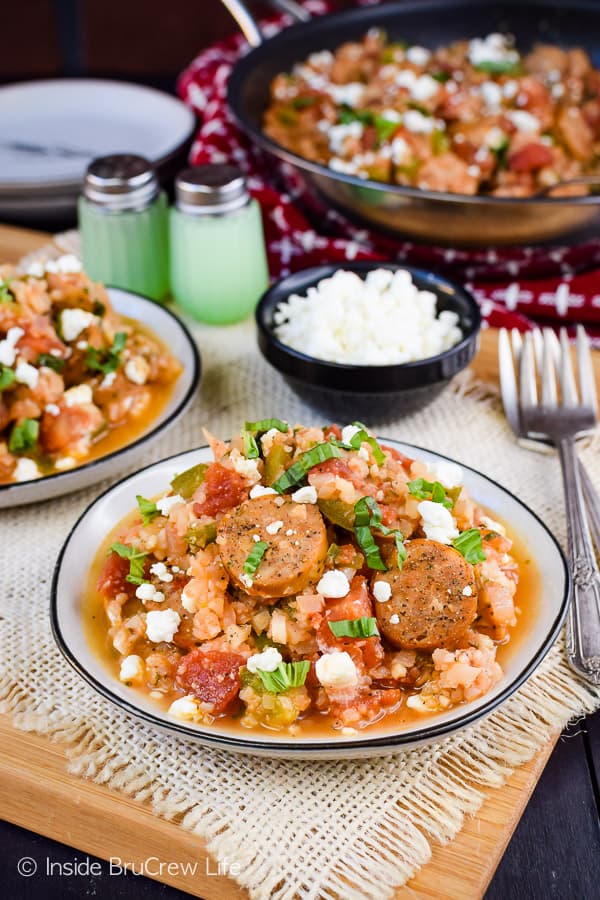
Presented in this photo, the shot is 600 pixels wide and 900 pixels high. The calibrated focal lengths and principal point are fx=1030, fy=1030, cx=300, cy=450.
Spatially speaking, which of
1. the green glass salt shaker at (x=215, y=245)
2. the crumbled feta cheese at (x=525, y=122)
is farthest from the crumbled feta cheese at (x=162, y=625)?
the crumbled feta cheese at (x=525, y=122)

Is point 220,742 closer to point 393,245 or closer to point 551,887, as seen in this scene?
point 551,887

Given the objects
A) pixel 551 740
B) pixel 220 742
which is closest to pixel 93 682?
pixel 220 742

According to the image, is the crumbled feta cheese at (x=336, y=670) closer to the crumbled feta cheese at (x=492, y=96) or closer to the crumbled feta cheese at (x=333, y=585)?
the crumbled feta cheese at (x=333, y=585)

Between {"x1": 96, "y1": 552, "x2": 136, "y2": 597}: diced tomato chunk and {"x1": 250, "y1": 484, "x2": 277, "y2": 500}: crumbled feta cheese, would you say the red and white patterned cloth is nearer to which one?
{"x1": 250, "y1": 484, "x2": 277, "y2": 500}: crumbled feta cheese

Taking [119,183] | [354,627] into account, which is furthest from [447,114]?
[354,627]

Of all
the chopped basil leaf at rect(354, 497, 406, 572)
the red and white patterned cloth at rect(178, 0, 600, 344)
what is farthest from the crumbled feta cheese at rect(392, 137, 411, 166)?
the chopped basil leaf at rect(354, 497, 406, 572)

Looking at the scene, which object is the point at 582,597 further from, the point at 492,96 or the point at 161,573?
the point at 492,96

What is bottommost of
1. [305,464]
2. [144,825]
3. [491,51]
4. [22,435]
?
[144,825]

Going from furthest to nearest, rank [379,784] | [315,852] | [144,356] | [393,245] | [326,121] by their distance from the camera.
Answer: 1. [326,121]
2. [393,245]
3. [144,356]
4. [379,784]
5. [315,852]
